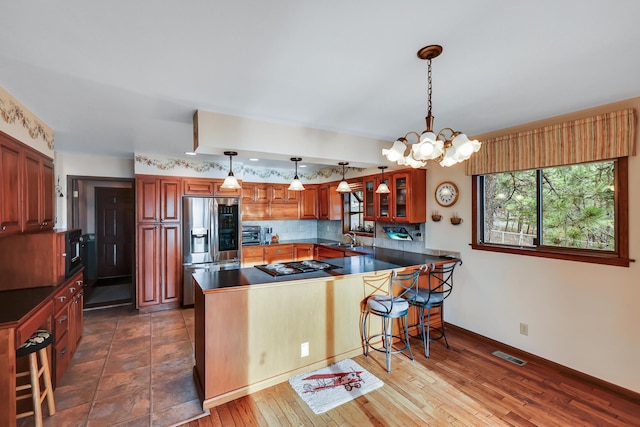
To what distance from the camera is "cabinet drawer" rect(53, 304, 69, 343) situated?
249 cm

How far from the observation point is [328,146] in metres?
3.20

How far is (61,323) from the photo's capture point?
8.59ft

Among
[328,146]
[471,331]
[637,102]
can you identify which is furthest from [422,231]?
Answer: [637,102]

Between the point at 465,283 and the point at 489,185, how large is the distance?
48.2 inches

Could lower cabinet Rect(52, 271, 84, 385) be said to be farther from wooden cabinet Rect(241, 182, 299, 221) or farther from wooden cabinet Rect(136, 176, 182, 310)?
wooden cabinet Rect(241, 182, 299, 221)

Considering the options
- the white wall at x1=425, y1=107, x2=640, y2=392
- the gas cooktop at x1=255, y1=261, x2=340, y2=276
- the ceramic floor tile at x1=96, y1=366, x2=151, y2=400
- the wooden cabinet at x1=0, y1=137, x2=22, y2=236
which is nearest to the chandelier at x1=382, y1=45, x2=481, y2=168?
the gas cooktop at x1=255, y1=261, x2=340, y2=276

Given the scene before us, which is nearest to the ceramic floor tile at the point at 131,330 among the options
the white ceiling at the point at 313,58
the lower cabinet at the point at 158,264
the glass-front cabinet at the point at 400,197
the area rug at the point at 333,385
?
the lower cabinet at the point at 158,264

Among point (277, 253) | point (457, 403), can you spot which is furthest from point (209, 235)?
point (457, 403)

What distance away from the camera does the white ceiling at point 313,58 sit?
132 centimetres

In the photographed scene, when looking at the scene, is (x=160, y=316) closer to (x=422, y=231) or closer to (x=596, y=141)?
(x=422, y=231)

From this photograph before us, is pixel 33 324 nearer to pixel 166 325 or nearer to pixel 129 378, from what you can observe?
pixel 129 378

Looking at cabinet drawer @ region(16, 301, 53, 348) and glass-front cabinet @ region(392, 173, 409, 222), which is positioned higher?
glass-front cabinet @ region(392, 173, 409, 222)

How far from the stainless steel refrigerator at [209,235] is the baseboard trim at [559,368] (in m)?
3.66

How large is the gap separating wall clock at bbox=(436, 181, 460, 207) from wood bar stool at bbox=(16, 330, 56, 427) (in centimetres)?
409
